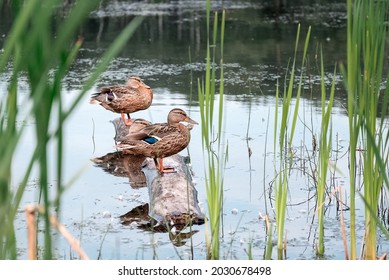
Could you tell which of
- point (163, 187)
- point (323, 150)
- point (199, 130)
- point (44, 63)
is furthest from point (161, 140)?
point (44, 63)

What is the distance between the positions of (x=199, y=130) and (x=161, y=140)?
2.11 meters

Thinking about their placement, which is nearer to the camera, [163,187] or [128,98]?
[163,187]

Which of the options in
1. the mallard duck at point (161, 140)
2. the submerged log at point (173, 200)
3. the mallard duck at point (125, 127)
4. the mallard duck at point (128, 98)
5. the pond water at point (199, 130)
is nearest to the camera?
the pond water at point (199, 130)

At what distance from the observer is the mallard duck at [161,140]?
21.1 ft

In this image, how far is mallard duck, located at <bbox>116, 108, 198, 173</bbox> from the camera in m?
6.42

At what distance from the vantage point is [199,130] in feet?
27.9

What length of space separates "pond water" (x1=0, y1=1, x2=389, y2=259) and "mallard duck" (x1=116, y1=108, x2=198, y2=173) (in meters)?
0.30

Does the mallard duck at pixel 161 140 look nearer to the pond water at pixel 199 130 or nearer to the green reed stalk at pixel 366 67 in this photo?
the pond water at pixel 199 130

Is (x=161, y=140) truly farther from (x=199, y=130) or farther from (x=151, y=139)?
(x=199, y=130)

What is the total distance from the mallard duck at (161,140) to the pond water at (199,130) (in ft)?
0.99

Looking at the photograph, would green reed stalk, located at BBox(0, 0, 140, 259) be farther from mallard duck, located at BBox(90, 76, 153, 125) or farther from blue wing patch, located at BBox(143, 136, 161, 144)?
mallard duck, located at BBox(90, 76, 153, 125)

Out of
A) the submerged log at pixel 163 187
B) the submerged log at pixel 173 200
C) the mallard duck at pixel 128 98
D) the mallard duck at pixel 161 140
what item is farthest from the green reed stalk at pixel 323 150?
the mallard duck at pixel 128 98

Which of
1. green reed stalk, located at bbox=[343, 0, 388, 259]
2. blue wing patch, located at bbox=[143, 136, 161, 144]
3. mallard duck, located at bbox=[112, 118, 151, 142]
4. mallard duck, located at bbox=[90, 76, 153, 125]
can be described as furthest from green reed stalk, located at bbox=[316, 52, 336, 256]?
mallard duck, located at bbox=[90, 76, 153, 125]
